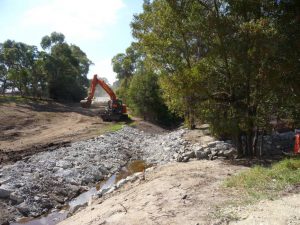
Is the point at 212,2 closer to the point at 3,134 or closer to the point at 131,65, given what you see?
the point at 3,134

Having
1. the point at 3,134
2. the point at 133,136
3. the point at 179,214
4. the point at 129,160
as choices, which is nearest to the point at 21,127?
the point at 3,134

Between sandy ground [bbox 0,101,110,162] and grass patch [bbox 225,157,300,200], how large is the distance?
1349cm

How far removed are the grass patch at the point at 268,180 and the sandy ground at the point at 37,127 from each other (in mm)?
13493

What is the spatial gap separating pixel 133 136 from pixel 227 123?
15.8 m

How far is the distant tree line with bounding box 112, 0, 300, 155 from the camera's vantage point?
1526 centimetres

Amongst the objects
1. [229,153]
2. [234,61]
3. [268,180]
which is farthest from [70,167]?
[268,180]

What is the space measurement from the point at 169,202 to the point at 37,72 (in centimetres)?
5102

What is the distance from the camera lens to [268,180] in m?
11.2

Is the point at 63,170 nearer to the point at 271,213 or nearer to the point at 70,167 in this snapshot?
the point at 70,167

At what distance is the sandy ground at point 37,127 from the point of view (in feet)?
84.2

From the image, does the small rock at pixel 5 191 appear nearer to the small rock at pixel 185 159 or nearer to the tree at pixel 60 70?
the small rock at pixel 185 159

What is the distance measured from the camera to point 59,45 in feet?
221

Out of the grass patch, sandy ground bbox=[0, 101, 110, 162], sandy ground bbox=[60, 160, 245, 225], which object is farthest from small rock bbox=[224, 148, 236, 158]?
sandy ground bbox=[0, 101, 110, 162]

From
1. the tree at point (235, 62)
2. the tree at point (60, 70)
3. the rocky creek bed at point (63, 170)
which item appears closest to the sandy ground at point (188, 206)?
the rocky creek bed at point (63, 170)
